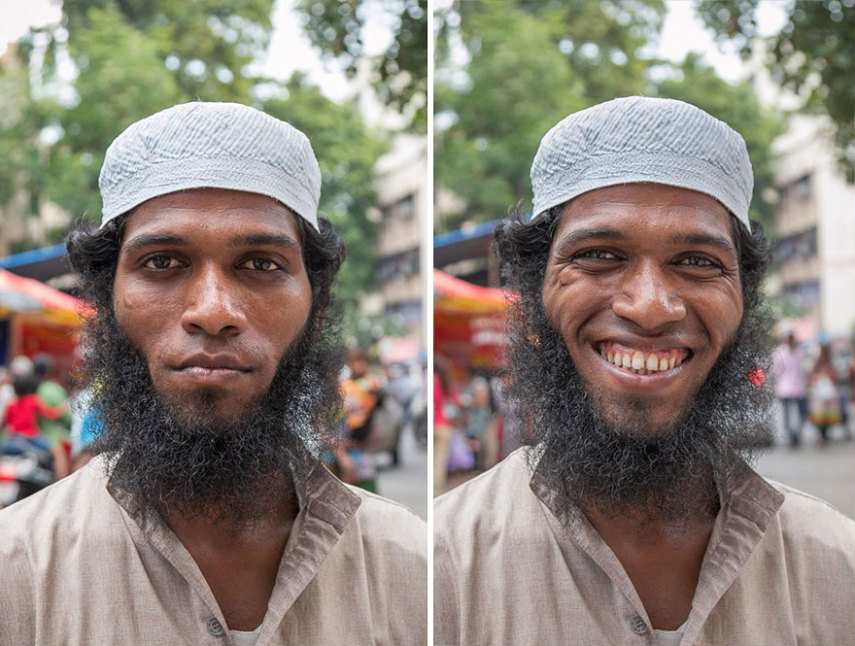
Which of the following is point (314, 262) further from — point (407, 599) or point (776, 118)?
point (776, 118)

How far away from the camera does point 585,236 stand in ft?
7.13

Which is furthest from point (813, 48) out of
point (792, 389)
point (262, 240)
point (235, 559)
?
point (235, 559)

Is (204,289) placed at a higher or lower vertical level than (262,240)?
lower

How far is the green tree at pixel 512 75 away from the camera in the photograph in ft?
Answer: 8.75

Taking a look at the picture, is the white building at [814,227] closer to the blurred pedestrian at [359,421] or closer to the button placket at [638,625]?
the button placket at [638,625]

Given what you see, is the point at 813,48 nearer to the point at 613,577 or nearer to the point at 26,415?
the point at 613,577

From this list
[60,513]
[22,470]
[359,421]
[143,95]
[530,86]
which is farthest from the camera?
[359,421]

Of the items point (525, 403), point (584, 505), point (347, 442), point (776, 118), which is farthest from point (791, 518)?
point (347, 442)

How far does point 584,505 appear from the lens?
Answer: 232cm

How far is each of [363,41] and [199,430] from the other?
1484 mm

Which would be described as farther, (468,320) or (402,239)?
(402,239)

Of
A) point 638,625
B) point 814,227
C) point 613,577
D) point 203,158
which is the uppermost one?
point 814,227

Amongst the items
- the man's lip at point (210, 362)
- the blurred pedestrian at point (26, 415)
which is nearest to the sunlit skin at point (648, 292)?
the man's lip at point (210, 362)

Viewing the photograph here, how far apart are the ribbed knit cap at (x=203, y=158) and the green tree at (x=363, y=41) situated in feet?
2.76
